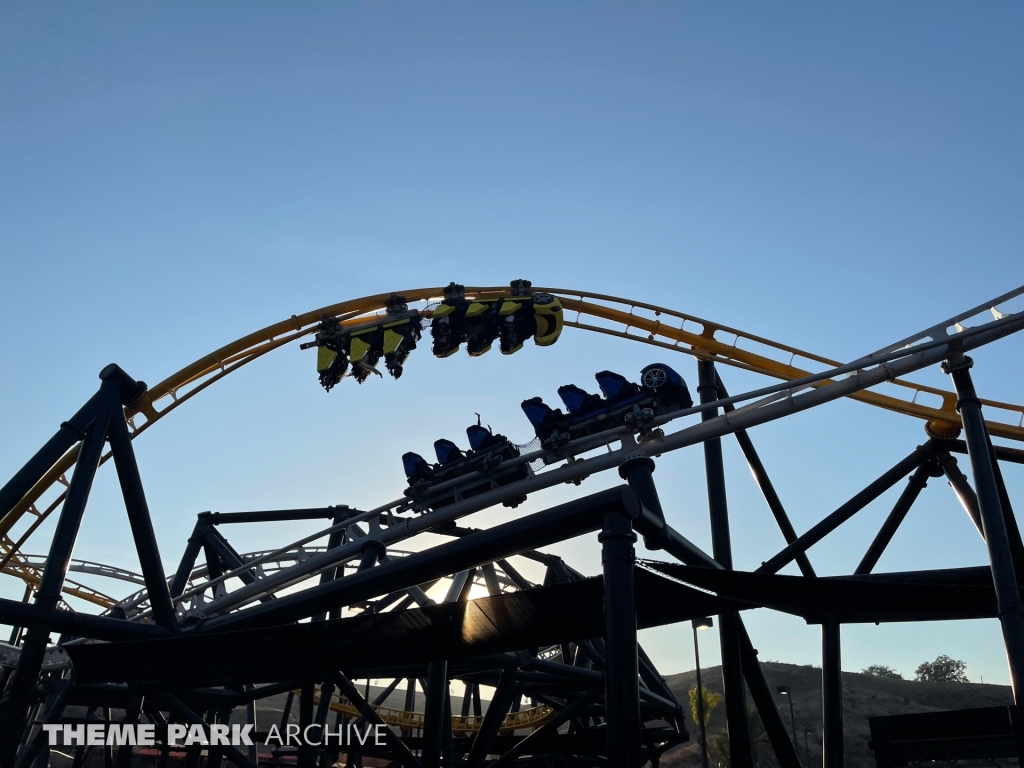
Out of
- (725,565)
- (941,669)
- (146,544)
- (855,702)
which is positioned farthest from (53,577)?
(941,669)

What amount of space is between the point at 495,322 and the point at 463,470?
281 centimetres

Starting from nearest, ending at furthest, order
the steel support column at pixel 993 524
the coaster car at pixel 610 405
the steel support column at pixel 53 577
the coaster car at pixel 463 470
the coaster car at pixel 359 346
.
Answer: the steel support column at pixel 993 524 < the steel support column at pixel 53 577 < the coaster car at pixel 610 405 < the coaster car at pixel 463 470 < the coaster car at pixel 359 346

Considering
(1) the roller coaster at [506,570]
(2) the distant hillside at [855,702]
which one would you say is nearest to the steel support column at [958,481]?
(1) the roller coaster at [506,570]

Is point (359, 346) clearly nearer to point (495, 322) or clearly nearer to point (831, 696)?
point (495, 322)

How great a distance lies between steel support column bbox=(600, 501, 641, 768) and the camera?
20.5 ft

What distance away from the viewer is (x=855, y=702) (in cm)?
6444

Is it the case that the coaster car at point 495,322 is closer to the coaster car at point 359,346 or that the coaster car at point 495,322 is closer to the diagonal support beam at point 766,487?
the coaster car at point 359,346

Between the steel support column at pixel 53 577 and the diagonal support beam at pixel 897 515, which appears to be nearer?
the steel support column at pixel 53 577

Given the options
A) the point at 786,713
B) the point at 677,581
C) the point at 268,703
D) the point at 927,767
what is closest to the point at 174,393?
the point at 677,581

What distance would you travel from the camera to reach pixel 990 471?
10469mm

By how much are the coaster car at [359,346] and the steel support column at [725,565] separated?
534 centimetres

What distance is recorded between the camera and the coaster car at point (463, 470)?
15023 mm

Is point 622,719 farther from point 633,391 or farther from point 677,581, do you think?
point 633,391

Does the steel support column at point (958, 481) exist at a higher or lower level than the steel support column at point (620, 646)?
higher
